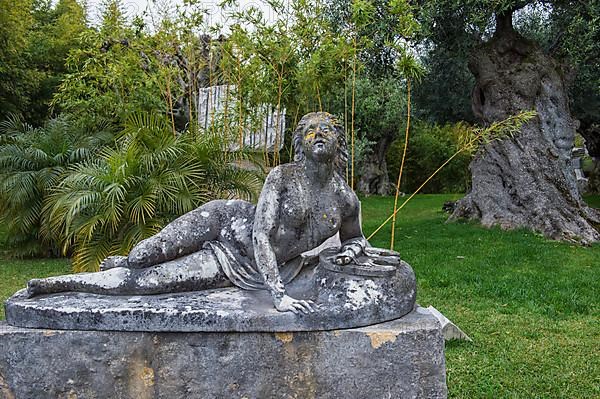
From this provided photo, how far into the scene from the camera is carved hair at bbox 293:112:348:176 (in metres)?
3.24

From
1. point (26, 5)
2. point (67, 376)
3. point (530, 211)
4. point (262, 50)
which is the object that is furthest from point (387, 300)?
point (26, 5)

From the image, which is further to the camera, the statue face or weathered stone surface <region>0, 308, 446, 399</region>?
the statue face

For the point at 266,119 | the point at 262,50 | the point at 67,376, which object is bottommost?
the point at 67,376

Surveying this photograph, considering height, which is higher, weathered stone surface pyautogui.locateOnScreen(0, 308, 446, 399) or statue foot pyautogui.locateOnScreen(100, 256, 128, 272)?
statue foot pyautogui.locateOnScreen(100, 256, 128, 272)

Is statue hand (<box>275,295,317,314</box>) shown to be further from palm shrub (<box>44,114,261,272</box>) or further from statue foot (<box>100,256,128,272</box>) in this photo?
palm shrub (<box>44,114,261,272</box>)

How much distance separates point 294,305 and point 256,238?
1.35ft

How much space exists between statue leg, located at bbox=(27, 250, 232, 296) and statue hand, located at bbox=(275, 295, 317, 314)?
1.45 feet

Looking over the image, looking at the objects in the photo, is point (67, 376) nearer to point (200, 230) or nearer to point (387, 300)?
point (200, 230)

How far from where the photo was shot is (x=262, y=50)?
6.04 m

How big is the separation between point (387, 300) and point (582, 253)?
6856 millimetres

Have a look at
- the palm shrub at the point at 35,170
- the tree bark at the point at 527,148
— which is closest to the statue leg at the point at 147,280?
the palm shrub at the point at 35,170

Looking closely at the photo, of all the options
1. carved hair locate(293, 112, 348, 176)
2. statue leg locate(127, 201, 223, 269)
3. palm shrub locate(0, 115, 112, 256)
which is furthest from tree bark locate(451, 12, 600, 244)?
statue leg locate(127, 201, 223, 269)

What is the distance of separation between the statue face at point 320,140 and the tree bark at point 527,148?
24.7 ft

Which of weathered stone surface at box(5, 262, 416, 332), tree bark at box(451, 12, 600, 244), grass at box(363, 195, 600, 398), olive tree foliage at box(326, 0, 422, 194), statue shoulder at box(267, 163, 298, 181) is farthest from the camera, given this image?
tree bark at box(451, 12, 600, 244)
